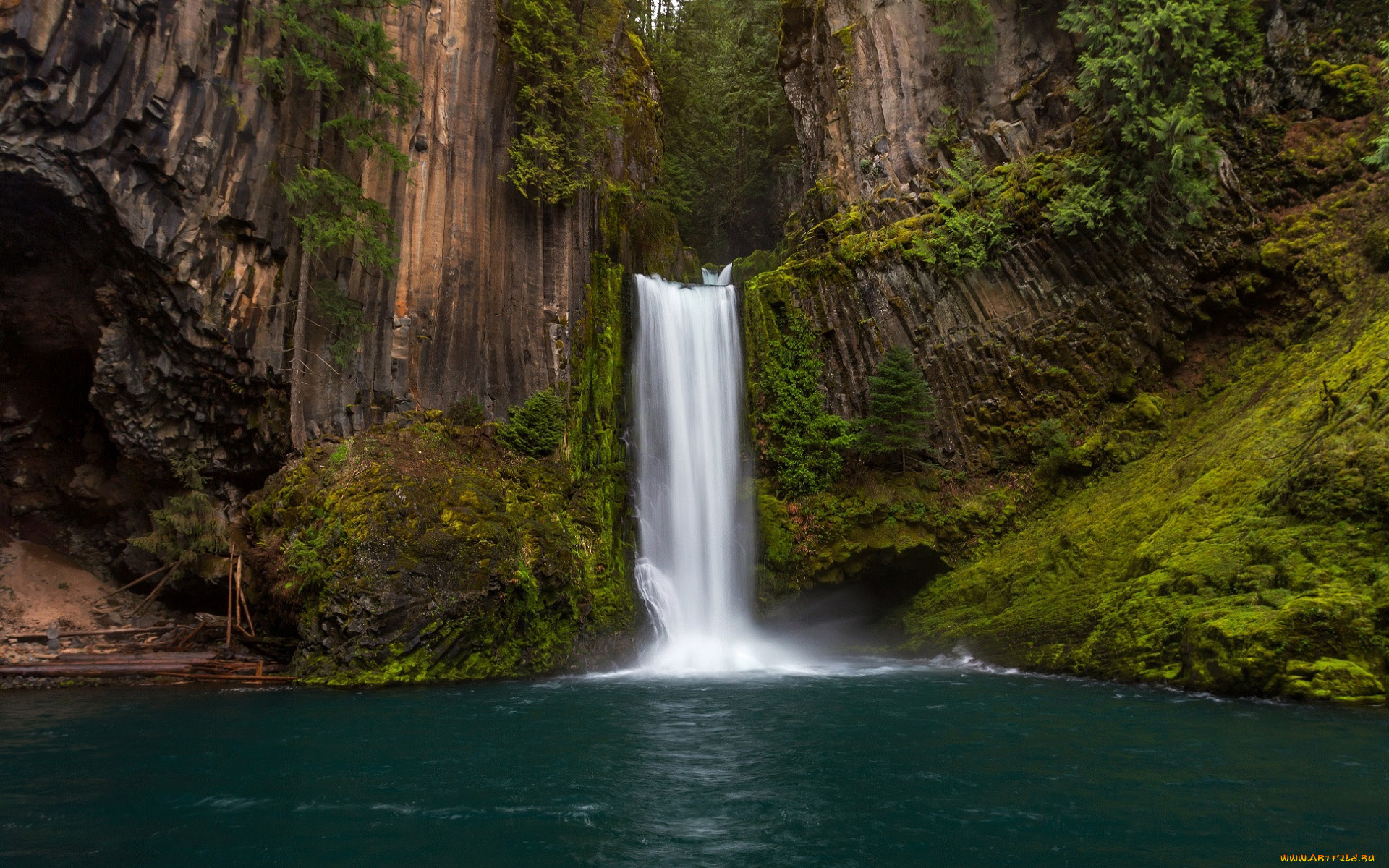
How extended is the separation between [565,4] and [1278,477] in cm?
2013

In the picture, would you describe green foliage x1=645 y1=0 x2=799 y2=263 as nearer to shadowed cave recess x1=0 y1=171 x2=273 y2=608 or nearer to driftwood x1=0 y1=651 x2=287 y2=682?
shadowed cave recess x1=0 y1=171 x2=273 y2=608

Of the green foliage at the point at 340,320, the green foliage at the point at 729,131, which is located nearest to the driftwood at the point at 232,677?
the green foliage at the point at 340,320

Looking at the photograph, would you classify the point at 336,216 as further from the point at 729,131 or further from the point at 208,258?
the point at 729,131

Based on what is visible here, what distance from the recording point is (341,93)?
55.4 ft

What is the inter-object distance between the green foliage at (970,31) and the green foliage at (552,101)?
10.4 metres

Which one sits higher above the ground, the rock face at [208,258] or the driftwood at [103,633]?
the rock face at [208,258]

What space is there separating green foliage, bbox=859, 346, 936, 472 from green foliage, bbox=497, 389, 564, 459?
8.01m

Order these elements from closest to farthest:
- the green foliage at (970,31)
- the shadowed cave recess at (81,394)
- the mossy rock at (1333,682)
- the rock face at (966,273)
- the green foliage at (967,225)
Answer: the mossy rock at (1333,682) → the shadowed cave recess at (81,394) → the rock face at (966,273) → the green foliage at (967,225) → the green foliage at (970,31)

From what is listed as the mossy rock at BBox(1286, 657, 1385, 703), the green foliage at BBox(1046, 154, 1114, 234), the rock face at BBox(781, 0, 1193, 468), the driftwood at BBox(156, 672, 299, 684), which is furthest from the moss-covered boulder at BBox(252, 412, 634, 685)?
the green foliage at BBox(1046, 154, 1114, 234)

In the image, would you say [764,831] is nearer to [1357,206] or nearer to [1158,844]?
[1158,844]

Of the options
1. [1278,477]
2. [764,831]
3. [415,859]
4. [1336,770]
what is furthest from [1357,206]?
[415,859]

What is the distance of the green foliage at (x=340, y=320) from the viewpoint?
655 inches

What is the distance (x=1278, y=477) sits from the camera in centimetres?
1226

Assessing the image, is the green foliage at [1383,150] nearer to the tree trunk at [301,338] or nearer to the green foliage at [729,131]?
the green foliage at [729,131]
